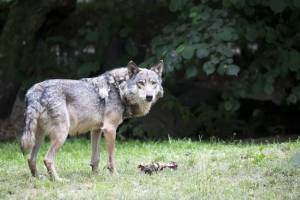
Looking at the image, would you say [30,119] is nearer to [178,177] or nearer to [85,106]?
[85,106]

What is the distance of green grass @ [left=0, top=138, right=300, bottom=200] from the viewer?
7059 millimetres

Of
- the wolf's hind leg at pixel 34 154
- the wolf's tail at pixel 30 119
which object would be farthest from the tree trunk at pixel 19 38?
the wolf's tail at pixel 30 119

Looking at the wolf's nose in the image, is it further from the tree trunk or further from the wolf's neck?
the tree trunk

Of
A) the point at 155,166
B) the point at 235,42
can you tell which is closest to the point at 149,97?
the point at 155,166

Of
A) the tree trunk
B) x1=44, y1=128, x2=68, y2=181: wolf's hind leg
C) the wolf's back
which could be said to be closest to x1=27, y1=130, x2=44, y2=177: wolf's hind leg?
→ x1=44, y1=128, x2=68, y2=181: wolf's hind leg

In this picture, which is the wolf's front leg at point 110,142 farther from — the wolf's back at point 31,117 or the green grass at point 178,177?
the wolf's back at point 31,117

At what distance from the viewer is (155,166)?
8.30m

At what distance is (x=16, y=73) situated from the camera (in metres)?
13.5

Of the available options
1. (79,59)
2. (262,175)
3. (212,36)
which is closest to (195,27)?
(212,36)

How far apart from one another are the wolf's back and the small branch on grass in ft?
4.75

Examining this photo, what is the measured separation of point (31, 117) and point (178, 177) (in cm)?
182

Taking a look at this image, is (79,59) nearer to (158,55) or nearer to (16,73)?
(16,73)

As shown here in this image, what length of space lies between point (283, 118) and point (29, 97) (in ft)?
25.8

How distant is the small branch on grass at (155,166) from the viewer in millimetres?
8211
